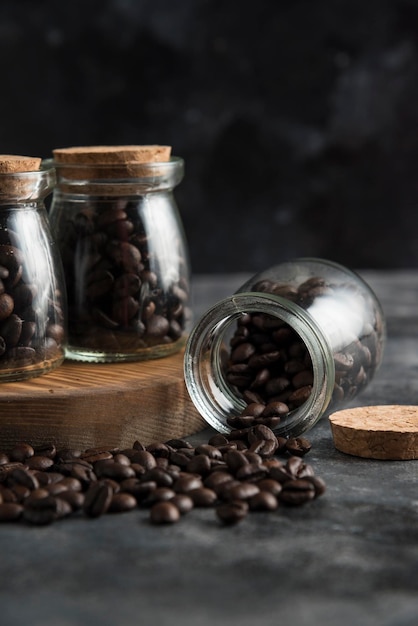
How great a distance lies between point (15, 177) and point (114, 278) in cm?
26

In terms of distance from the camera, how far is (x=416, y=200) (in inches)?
142

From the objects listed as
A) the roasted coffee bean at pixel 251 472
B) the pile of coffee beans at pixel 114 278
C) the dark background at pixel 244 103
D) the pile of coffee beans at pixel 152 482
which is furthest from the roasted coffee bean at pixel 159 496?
the dark background at pixel 244 103

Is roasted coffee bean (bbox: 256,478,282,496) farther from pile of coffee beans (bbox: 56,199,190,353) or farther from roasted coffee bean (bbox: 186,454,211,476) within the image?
pile of coffee beans (bbox: 56,199,190,353)

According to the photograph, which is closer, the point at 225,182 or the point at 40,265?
the point at 40,265

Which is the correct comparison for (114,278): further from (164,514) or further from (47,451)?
(164,514)

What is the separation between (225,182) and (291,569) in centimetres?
243

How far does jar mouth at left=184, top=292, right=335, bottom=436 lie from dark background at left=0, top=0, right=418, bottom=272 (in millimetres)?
1704

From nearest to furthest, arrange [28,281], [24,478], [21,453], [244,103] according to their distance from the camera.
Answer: [24,478] → [21,453] → [28,281] → [244,103]

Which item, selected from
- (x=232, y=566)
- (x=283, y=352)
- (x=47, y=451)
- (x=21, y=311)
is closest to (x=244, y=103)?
(x=283, y=352)

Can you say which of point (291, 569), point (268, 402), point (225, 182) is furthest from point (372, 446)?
point (225, 182)

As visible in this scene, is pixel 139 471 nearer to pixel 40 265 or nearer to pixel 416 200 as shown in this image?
pixel 40 265

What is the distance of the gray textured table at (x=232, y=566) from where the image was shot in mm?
1079

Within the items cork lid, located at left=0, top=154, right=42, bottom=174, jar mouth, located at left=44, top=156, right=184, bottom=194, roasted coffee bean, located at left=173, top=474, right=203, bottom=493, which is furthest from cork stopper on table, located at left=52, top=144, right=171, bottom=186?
roasted coffee bean, located at left=173, top=474, right=203, bottom=493

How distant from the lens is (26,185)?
5.44ft
